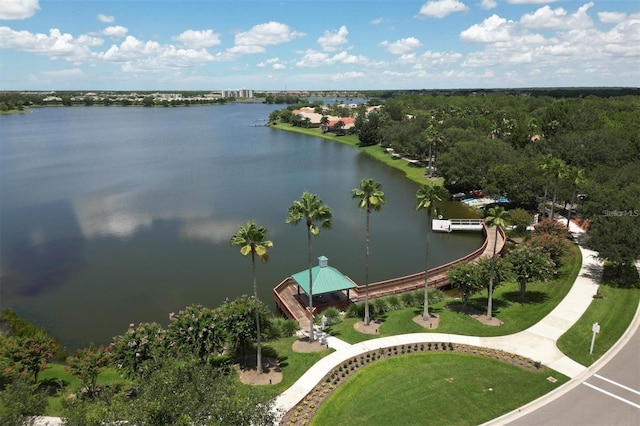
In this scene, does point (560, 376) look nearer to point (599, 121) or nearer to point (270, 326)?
point (270, 326)

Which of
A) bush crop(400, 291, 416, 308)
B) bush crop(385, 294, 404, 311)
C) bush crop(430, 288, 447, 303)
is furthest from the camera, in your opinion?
bush crop(430, 288, 447, 303)

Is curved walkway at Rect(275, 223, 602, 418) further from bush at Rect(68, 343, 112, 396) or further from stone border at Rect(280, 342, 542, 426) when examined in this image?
bush at Rect(68, 343, 112, 396)

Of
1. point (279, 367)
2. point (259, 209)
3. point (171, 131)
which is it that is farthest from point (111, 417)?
point (171, 131)

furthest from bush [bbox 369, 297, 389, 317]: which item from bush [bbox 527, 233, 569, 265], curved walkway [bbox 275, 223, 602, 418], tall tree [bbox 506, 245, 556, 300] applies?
bush [bbox 527, 233, 569, 265]

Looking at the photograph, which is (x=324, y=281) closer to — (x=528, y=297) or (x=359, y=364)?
(x=359, y=364)

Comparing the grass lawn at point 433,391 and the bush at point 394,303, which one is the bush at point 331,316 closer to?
the bush at point 394,303

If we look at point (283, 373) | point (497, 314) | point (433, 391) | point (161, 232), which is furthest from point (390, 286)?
point (161, 232)
